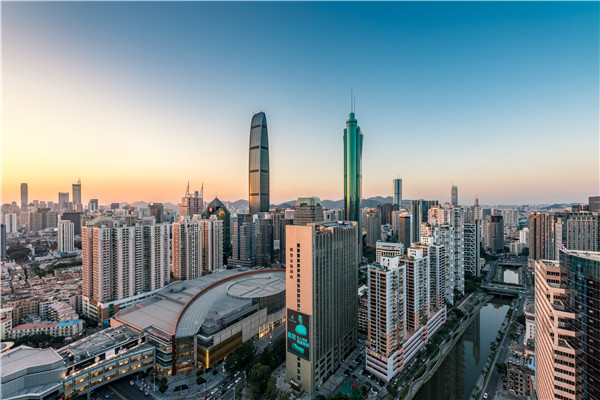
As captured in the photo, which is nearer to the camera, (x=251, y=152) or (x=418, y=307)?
(x=418, y=307)

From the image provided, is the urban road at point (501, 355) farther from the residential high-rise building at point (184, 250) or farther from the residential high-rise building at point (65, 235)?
the residential high-rise building at point (65, 235)

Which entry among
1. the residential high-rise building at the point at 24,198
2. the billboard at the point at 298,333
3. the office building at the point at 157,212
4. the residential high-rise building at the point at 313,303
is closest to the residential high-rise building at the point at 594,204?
the residential high-rise building at the point at 313,303

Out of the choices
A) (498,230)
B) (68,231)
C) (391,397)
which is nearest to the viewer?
(391,397)

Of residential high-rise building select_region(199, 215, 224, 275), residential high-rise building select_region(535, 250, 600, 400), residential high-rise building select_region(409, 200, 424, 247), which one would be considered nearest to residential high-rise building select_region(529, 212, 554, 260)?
residential high-rise building select_region(409, 200, 424, 247)

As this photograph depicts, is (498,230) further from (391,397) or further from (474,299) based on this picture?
(391,397)

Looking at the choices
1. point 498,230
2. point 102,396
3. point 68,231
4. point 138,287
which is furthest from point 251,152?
point 102,396

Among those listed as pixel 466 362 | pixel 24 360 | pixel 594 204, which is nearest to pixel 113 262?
pixel 24 360

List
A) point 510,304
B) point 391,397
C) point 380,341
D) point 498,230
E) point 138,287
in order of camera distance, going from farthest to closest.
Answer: point 498,230 < point 510,304 < point 138,287 < point 380,341 < point 391,397
